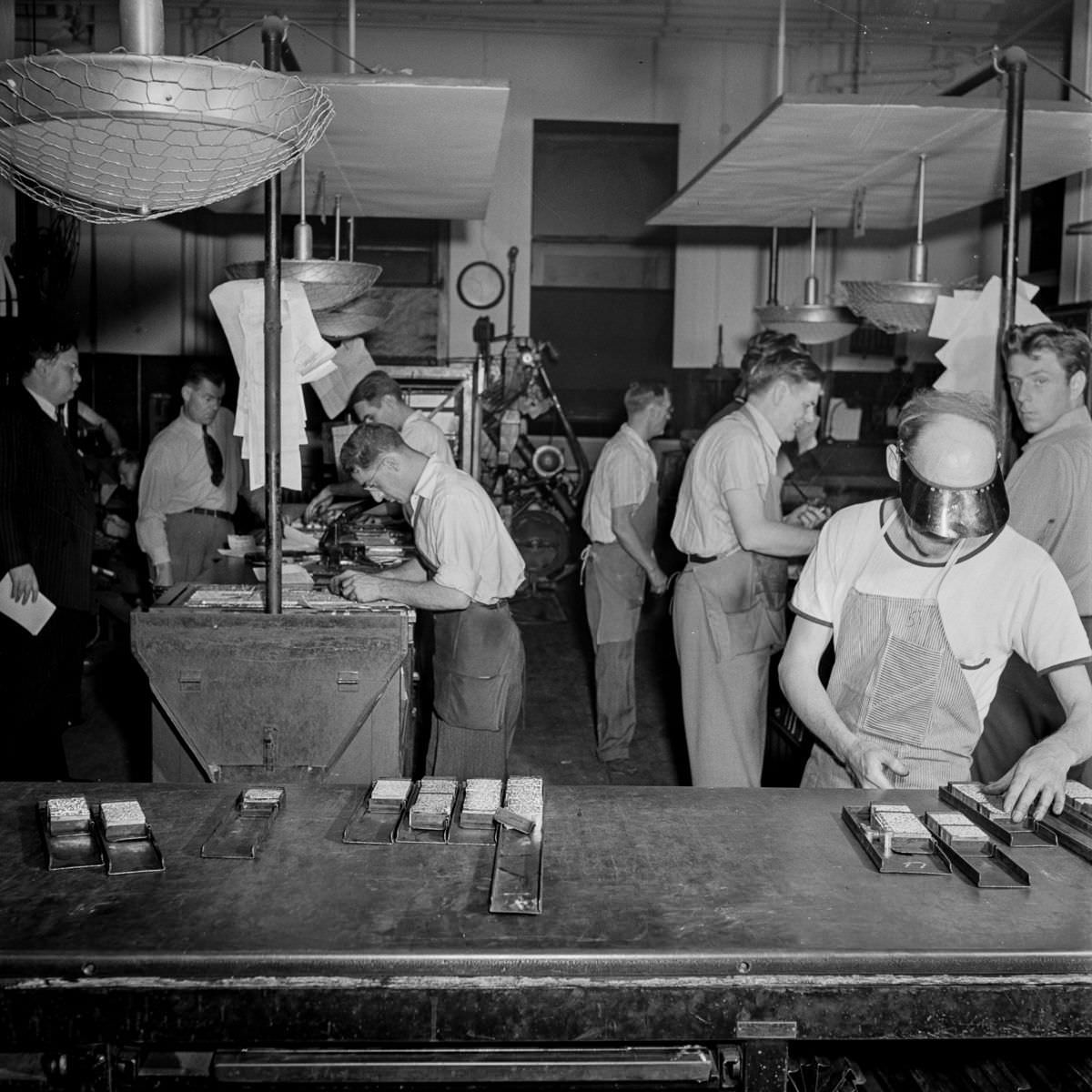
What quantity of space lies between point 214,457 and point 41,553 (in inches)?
79.6

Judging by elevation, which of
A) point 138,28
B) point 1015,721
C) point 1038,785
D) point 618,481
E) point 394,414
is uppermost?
point 138,28

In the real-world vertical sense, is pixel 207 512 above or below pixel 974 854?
above

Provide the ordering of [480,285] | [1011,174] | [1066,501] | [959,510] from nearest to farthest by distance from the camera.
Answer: [959,510]
[1066,501]
[1011,174]
[480,285]

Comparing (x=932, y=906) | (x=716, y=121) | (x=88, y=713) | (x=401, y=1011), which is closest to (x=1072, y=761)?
(x=932, y=906)

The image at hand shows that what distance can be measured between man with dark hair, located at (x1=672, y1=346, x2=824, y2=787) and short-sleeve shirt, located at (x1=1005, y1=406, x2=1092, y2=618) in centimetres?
78

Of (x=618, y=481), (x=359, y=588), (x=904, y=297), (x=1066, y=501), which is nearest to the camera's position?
(x=1066, y=501)

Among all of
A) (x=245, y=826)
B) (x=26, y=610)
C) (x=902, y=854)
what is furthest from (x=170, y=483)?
(x=902, y=854)

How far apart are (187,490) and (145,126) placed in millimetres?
4477

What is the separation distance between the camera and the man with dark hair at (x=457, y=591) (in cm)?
369

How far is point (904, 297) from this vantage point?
3.95 metres

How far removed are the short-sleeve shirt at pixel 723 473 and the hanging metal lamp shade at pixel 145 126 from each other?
219 centimetres

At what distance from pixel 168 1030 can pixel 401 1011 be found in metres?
0.32

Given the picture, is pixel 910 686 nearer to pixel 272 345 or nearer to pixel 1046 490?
pixel 1046 490

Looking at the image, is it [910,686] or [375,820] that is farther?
[910,686]
